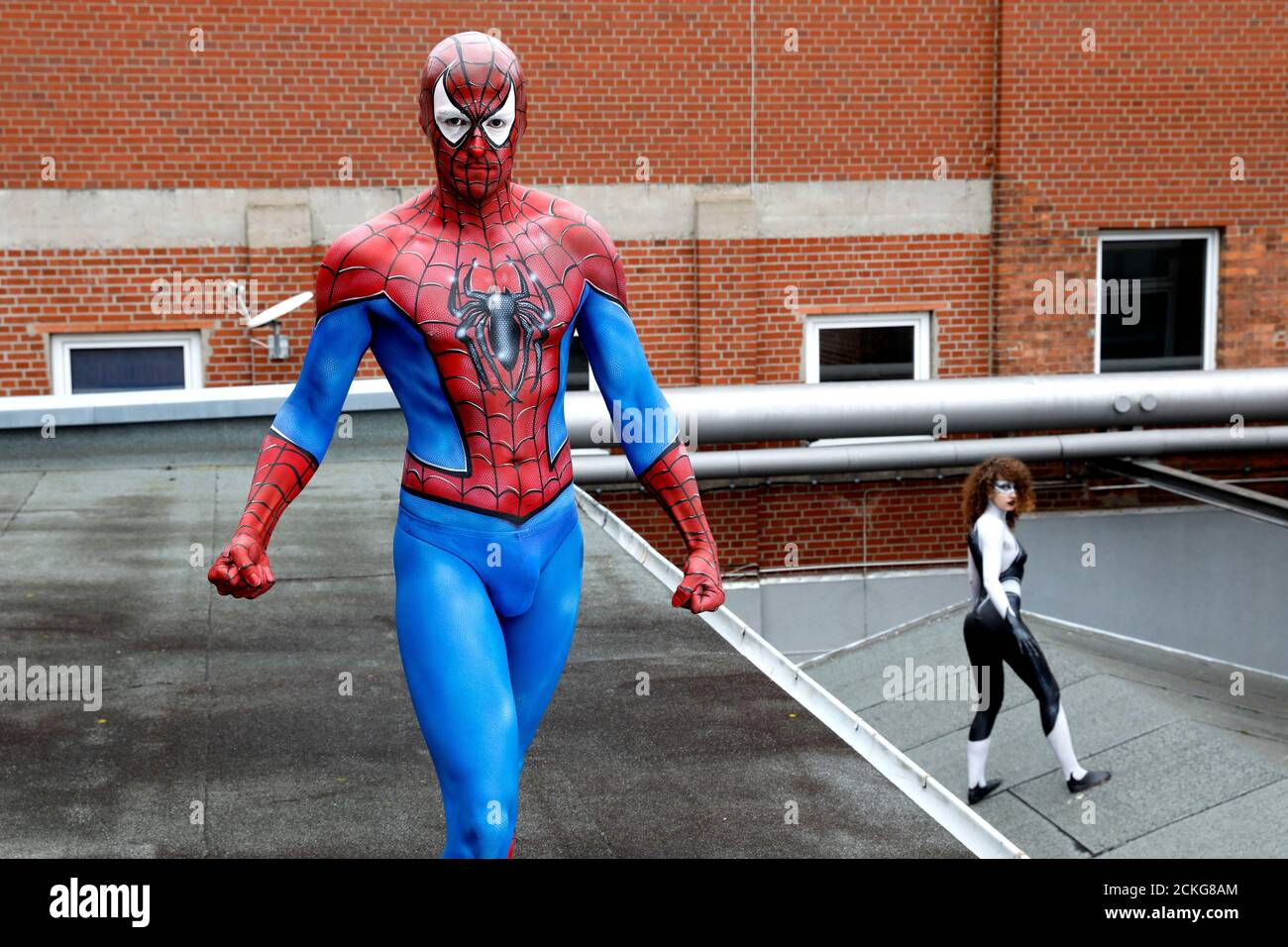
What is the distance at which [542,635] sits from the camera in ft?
11.4

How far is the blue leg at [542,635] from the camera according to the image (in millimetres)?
3441

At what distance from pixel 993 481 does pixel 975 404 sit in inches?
148

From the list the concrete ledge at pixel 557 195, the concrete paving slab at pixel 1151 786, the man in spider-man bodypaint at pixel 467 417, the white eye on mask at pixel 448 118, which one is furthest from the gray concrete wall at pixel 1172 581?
the white eye on mask at pixel 448 118

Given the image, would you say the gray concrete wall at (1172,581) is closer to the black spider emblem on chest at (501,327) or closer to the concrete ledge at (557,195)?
the concrete ledge at (557,195)

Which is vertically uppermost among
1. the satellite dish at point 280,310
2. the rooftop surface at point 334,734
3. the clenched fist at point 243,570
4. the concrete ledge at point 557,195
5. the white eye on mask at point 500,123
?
the concrete ledge at point 557,195

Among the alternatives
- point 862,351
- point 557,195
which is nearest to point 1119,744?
point 862,351

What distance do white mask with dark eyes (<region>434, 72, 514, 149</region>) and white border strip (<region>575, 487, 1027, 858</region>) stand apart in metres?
2.51

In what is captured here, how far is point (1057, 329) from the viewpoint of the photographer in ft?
44.7

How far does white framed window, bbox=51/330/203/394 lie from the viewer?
40.9 feet

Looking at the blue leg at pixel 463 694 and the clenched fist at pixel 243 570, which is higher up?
the clenched fist at pixel 243 570

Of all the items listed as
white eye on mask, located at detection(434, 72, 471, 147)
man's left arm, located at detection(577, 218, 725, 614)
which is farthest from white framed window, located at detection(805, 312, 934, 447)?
white eye on mask, located at detection(434, 72, 471, 147)

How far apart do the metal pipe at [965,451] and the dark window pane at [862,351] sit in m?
0.88

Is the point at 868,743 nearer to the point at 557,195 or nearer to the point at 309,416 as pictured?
the point at 309,416

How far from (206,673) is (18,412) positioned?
543cm
